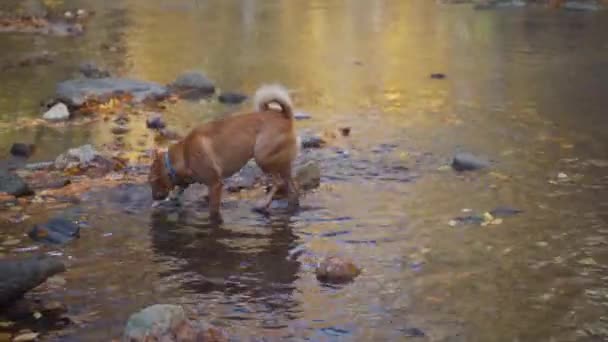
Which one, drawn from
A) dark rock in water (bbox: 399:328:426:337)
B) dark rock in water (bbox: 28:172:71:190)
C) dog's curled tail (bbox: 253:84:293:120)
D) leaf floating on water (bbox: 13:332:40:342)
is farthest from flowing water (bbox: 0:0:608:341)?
dog's curled tail (bbox: 253:84:293:120)

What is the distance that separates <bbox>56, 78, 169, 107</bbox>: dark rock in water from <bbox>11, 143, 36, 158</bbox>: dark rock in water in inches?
93.4

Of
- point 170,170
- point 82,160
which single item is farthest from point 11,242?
point 82,160

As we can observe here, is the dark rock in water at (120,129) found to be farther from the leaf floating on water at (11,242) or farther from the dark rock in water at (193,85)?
the leaf floating on water at (11,242)

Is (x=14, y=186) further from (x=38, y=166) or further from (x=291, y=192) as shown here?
(x=291, y=192)

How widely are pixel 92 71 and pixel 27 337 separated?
1023cm

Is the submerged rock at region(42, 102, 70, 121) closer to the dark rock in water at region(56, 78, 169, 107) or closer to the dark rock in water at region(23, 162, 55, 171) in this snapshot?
the dark rock in water at region(56, 78, 169, 107)

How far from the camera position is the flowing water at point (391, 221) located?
5902 mm

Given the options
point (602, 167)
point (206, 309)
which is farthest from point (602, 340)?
point (602, 167)

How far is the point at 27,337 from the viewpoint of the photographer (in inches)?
215

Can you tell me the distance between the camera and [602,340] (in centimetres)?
548

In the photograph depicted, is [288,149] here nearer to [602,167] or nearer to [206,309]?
[206,309]

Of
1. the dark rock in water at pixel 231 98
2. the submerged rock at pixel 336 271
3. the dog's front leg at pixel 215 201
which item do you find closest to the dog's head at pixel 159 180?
the dog's front leg at pixel 215 201

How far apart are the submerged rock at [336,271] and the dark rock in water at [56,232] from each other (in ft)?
6.67

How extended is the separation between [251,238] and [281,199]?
0.95 m
